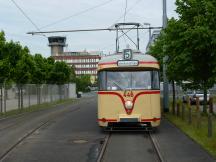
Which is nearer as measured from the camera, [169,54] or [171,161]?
[171,161]

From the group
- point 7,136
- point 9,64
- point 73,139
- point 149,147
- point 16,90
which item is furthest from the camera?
point 16,90

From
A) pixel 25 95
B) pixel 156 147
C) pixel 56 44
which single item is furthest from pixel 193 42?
pixel 56 44

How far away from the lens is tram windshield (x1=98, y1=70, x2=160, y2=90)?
68.0 ft

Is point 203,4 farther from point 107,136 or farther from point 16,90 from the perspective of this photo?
point 16,90

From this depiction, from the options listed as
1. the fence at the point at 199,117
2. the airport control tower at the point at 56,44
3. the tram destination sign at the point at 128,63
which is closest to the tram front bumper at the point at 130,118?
the tram destination sign at the point at 128,63

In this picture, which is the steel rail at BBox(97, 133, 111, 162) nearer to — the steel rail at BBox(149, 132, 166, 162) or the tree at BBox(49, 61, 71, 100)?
the steel rail at BBox(149, 132, 166, 162)

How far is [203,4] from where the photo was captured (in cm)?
2591

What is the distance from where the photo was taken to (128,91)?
20.5 metres

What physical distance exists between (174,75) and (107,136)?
1066 centimetres

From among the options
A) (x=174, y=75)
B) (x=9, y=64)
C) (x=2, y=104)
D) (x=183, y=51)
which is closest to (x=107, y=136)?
(x=183, y=51)

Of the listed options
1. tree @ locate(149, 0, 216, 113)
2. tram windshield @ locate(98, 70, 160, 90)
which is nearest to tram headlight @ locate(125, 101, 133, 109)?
tram windshield @ locate(98, 70, 160, 90)

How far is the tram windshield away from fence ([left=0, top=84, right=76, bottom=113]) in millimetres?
18797

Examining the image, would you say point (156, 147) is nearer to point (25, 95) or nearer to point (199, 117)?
point (199, 117)

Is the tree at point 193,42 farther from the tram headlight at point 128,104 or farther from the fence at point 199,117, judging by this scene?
the tram headlight at point 128,104
